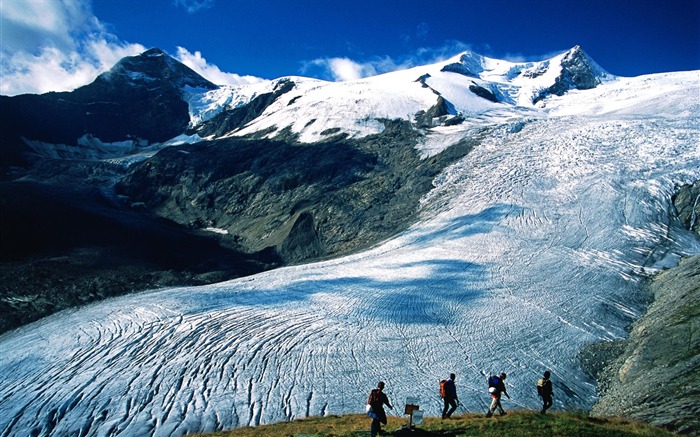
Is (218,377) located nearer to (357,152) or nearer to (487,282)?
(487,282)

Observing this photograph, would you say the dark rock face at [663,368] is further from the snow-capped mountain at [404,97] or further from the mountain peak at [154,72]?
the mountain peak at [154,72]

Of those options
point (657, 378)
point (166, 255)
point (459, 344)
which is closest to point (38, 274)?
point (166, 255)

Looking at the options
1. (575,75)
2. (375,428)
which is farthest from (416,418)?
(575,75)

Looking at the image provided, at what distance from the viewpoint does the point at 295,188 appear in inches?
2761

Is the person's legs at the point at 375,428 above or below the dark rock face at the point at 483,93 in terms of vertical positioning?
below

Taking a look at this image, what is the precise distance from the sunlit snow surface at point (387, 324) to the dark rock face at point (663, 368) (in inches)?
61.7

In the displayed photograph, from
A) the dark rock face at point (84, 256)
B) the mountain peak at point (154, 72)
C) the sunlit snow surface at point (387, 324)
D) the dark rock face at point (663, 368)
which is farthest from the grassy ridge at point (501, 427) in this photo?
the mountain peak at point (154, 72)

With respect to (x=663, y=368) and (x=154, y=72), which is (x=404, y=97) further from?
(x=154, y=72)

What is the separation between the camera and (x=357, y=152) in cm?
7656

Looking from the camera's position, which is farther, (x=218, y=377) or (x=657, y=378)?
(x=218, y=377)

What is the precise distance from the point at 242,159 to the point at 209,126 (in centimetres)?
5174

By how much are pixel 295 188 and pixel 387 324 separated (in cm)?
4565

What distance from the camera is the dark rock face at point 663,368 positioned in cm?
1505

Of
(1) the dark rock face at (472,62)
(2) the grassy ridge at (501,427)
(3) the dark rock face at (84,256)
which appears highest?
(1) the dark rock face at (472,62)
